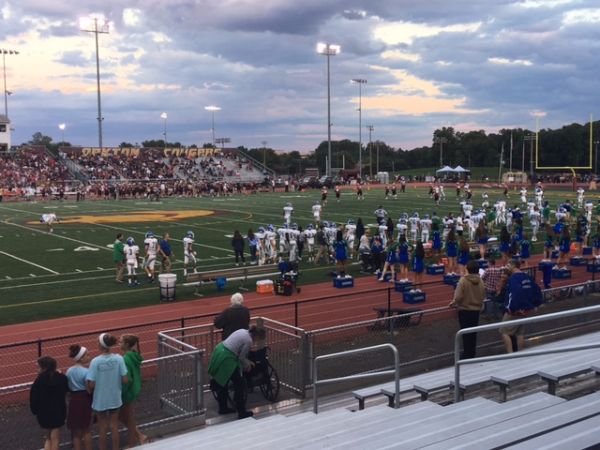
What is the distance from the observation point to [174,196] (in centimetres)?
5550

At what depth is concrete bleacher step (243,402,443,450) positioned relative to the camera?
564cm

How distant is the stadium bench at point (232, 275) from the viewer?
1630 centimetres

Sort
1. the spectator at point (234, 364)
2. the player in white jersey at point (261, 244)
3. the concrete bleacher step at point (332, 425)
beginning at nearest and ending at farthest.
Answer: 1. the concrete bleacher step at point (332, 425)
2. the spectator at point (234, 364)
3. the player in white jersey at point (261, 244)

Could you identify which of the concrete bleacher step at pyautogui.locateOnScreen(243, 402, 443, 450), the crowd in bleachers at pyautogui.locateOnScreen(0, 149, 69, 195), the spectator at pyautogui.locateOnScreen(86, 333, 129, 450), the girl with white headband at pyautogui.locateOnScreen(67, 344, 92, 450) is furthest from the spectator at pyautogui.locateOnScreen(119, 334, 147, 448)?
the crowd in bleachers at pyautogui.locateOnScreen(0, 149, 69, 195)

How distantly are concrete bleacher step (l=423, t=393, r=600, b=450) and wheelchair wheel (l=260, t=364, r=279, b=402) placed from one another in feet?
13.3

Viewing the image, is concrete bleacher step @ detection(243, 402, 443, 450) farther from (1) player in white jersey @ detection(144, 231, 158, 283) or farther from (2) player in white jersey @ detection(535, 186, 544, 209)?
(2) player in white jersey @ detection(535, 186, 544, 209)

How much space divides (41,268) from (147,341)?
394 inches

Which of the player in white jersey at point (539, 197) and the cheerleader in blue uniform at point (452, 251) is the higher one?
the player in white jersey at point (539, 197)

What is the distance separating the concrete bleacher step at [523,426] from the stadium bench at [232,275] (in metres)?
11.9

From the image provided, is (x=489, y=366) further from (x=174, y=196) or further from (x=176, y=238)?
(x=174, y=196)

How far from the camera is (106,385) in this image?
679cm

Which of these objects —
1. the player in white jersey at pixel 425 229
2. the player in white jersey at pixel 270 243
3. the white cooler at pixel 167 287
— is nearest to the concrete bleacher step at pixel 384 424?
the white cooler at pixel 167 287

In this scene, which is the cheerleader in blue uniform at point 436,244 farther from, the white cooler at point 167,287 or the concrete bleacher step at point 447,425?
the concrete bleacher step at point 447,425

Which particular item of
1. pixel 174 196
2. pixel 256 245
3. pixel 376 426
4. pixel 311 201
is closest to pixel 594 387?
pixel 376 426
